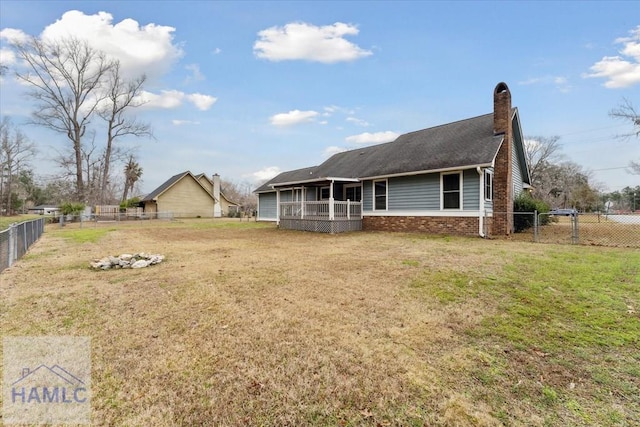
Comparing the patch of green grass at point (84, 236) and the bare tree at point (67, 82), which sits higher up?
the bare tree at point (67, 82)

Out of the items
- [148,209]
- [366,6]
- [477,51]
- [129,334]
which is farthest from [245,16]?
[148,209]

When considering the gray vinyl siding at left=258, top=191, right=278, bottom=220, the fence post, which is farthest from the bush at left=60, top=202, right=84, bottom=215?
the fence post

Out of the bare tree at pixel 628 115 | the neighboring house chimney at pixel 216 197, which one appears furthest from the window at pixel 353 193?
the neighboring house chimney at pixel 216 197

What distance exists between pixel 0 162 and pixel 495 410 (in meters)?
58.8

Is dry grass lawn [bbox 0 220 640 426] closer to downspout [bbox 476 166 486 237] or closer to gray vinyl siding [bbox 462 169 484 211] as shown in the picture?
downspout [bbox 476 166 486 237]

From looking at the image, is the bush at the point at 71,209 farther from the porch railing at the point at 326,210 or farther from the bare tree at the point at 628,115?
the bare tree at the point at 628,115

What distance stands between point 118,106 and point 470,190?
34950 millimetres

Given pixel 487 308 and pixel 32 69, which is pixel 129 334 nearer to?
pixel 487 308

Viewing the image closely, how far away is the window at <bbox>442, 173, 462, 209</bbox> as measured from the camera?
1193cm

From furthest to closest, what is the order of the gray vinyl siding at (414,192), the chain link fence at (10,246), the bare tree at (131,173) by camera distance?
the bare tree at (131,173) → the gray vinyl siding at (414,192) → the chain link fence at (10,246)

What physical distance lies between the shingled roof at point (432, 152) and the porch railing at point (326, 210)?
1335 mm

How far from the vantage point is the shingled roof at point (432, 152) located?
38.5 feet

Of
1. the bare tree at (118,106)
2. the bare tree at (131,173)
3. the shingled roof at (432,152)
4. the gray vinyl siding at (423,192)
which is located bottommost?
the gray vinyl siding at (423,192)

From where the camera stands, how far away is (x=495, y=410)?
2.12 meters
